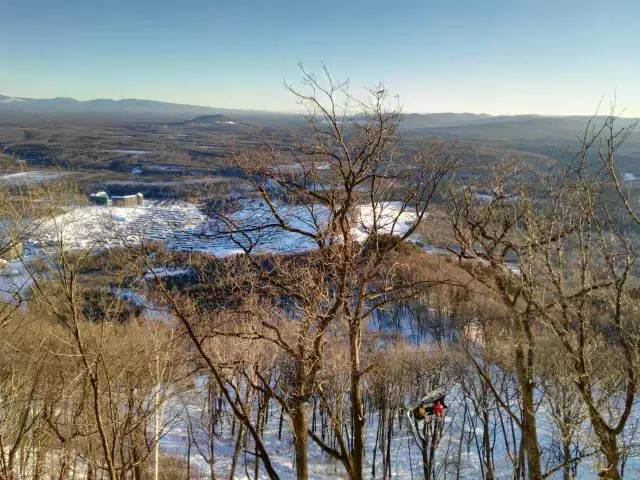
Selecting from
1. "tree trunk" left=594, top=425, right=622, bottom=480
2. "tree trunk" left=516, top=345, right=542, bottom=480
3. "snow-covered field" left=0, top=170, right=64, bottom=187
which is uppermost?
"snow-covered field" left=0, top=170, right=64, bottom=187

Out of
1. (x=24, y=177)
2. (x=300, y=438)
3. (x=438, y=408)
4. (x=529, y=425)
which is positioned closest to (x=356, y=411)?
(x=300, y=438)

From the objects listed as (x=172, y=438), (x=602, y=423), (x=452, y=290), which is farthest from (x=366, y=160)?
(x=452, y=290)

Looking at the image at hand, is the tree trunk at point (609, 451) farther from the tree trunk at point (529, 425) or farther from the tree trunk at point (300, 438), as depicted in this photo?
the tree trunk at point (300, 438)

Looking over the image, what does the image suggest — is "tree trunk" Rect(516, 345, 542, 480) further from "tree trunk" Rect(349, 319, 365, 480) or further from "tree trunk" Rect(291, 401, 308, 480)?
"tree trunk" Rect(291, 401, 308, 480)

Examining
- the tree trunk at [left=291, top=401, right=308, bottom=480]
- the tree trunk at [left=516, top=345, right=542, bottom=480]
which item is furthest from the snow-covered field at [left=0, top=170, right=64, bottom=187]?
the tree trunk at [left=516, top=345, right=542, bottom=480]

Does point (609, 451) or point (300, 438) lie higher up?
point (609, 451)

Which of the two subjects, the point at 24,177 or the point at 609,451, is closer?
the point at 609,451

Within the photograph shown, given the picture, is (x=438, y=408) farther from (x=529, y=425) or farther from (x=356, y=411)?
(x=356, y=411)

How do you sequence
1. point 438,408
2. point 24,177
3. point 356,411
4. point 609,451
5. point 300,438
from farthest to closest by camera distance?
point 438,408, point 24,177, point 300,438, point 356,411, point 609,451

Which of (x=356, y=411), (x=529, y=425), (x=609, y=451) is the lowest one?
(x=529, y=425)

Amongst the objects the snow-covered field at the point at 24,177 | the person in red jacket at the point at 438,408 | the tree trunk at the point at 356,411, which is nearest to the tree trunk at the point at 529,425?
the person in red jacket at the point at 438,408

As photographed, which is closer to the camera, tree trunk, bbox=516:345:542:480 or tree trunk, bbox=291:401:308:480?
tree trunk, bbox=291:401:308:480

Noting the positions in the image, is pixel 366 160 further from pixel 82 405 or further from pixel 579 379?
pixel 82 405
